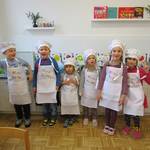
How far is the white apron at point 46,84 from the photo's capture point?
2408 mm

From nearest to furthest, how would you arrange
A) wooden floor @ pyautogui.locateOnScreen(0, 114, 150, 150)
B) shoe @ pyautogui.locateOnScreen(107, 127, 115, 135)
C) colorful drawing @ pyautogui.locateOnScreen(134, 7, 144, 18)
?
wooden floor @ pyautogui.locateOnScreen(0, 114, 150, 150) → shoe @ pyautogui.locateOnScreen(107, 127, 115, 135) → colorful drawing @ pyautogui.locateOnScreen(134, 7, 144, 18)

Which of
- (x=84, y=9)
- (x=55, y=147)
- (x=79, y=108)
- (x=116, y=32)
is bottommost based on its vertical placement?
(x=55, y=147)

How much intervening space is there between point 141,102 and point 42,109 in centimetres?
114

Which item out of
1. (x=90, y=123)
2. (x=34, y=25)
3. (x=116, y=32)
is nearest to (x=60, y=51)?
(x=34, y=25)

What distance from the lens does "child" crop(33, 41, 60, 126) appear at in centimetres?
240

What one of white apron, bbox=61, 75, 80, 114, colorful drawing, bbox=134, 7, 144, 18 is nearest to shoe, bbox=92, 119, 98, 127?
white apron, bbox=61, 75, 80, 114

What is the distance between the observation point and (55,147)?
2.13 m

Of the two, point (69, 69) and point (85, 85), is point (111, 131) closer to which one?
point (85, 85)

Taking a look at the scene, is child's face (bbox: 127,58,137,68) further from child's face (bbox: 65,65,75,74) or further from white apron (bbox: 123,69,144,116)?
child's face (bbox: 65,65,75,74)

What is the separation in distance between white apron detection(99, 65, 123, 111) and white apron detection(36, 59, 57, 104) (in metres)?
0.53

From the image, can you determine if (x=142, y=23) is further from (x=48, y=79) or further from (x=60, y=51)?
(x=48, y=79)

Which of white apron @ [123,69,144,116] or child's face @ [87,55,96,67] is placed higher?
child's face @ [87,55,96,67]

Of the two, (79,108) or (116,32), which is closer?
(79,108)

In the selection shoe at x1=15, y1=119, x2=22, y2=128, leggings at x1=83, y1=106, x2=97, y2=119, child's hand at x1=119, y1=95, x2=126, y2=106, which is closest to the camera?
child's hand at x1=119, y1=95, x2=126, y2=106
